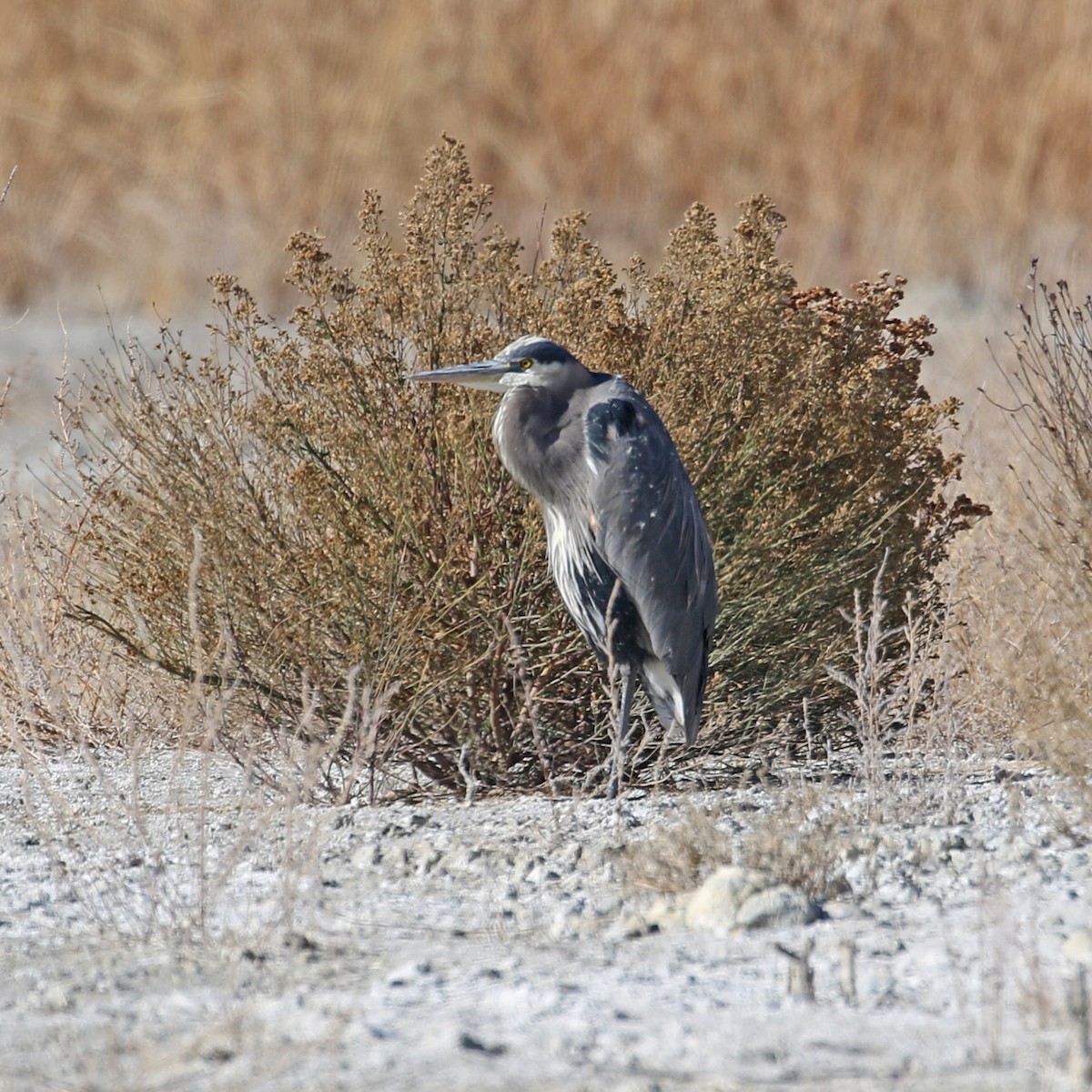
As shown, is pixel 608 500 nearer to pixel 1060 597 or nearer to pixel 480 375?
pixel 480 375

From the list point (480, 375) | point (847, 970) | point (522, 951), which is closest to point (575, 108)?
point (480, 375)

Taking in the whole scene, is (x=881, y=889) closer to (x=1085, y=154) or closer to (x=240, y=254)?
(x=240, y=254)

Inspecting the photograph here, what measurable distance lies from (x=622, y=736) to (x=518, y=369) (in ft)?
3.24

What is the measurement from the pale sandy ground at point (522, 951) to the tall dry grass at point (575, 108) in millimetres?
10670

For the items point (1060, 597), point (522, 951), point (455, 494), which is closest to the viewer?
point (522, 951)

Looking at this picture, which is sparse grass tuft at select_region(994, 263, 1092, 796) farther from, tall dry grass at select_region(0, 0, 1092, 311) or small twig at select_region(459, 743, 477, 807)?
tall dry grass at select_region(0, 0, 1092, 311)

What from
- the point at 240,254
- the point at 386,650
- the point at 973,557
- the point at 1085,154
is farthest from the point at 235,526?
the point at 1085,154

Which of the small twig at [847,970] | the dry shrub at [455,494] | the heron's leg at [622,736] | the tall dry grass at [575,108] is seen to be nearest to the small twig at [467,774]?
the dry shrub at [455,494]

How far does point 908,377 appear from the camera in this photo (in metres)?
5.13

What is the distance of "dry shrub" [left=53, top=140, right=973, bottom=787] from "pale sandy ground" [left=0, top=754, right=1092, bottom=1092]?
316 mm

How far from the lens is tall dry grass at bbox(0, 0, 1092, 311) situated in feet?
48.2

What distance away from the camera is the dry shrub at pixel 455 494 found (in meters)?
4.55

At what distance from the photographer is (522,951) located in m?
3.38

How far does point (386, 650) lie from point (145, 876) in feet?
3.39
